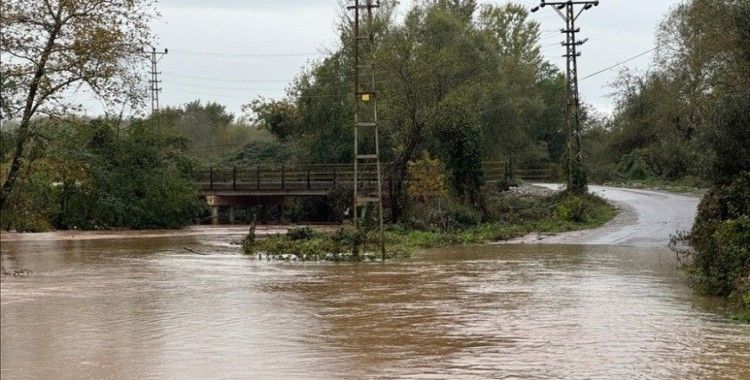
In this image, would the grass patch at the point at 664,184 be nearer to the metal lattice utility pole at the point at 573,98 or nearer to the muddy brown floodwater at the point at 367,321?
the metal lattice utility pole at the point at 573,98

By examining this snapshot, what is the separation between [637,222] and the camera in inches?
1452

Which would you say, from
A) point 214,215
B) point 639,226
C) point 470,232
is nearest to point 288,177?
point 214,215

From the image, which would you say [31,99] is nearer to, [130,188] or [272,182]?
[130,188]

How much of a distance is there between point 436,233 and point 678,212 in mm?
10673

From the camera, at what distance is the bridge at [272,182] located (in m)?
53.1

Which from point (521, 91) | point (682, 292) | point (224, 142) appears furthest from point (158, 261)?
point (224, 142)

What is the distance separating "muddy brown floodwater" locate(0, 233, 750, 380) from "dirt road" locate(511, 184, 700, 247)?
6205 mm

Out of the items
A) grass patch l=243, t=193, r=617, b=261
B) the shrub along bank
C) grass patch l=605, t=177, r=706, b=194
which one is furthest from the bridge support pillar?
the shrub along bank

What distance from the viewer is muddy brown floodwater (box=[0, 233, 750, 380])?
39.6 ft

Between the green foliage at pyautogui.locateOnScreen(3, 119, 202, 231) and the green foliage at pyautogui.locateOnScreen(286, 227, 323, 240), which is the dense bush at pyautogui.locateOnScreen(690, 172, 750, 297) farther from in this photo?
the green foliage at pyautogui.locateOnScreen(3, 119, 202, 231)

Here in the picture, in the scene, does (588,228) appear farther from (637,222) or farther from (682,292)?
(682,292)

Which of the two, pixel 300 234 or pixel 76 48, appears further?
pixel 300 234

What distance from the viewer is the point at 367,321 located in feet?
52.7

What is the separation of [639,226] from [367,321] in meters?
22.1
